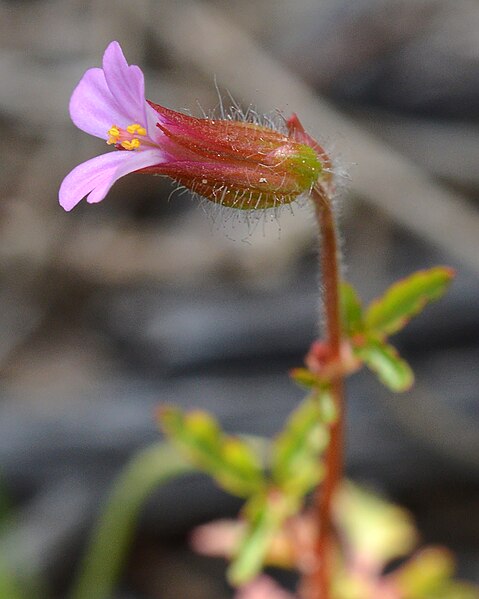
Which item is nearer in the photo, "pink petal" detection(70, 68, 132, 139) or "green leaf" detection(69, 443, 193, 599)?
"pink petal" detection(70, 68, 132, 139)

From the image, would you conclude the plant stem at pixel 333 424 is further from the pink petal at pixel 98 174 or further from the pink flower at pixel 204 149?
the pink petal at pixel 98 174

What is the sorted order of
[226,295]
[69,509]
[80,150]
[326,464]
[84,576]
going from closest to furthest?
[326,464]
[84,576]
[69,509]
[226,295]
[80,150]

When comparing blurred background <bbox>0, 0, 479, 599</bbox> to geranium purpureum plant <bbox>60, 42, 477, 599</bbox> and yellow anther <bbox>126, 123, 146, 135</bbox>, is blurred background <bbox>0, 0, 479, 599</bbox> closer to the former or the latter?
geranium purpureum plant <bbox>60, 42, 477, 599</bbox>

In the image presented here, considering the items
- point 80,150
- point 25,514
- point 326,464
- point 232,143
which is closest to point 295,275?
point 80,150

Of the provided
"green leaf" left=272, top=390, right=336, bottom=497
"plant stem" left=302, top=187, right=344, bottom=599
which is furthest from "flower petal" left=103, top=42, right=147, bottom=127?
"green leaf" left=272, top=390, right=336, bottom=497

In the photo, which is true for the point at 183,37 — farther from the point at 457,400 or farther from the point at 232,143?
the point at 232,143
